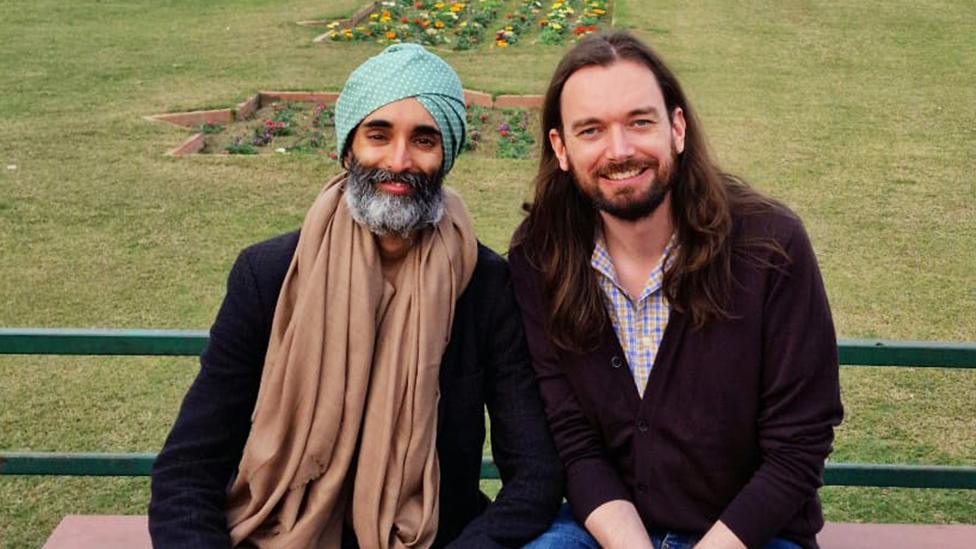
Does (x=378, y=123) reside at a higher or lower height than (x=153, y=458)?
higher

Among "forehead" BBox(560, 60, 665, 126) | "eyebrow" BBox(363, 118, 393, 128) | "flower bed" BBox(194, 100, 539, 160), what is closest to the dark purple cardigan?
"forehead" BBox(560, 60, 665, 126)

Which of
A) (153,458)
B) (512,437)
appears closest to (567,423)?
(512,437)

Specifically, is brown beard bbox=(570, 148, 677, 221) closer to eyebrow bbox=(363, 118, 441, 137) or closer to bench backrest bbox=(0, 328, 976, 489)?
eyebrow bbox=(363, 118, 441, 137)

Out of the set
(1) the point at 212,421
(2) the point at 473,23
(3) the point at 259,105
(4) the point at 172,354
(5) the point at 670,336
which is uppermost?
(5) the point at 670,336

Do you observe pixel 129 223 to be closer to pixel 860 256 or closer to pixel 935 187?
pixel 860 256

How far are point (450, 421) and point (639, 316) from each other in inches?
21.4

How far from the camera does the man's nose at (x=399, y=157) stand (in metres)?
2.85

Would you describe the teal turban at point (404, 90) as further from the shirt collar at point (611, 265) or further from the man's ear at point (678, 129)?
the man's ear at point (678, 129)

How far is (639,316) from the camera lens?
2.92 m

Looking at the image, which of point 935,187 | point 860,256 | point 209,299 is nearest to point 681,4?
point 935,187

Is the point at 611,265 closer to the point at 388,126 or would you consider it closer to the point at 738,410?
the point at 738,410

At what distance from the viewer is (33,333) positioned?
3.46m

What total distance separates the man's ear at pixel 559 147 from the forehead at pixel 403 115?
336 mm

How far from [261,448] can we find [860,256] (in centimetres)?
553
